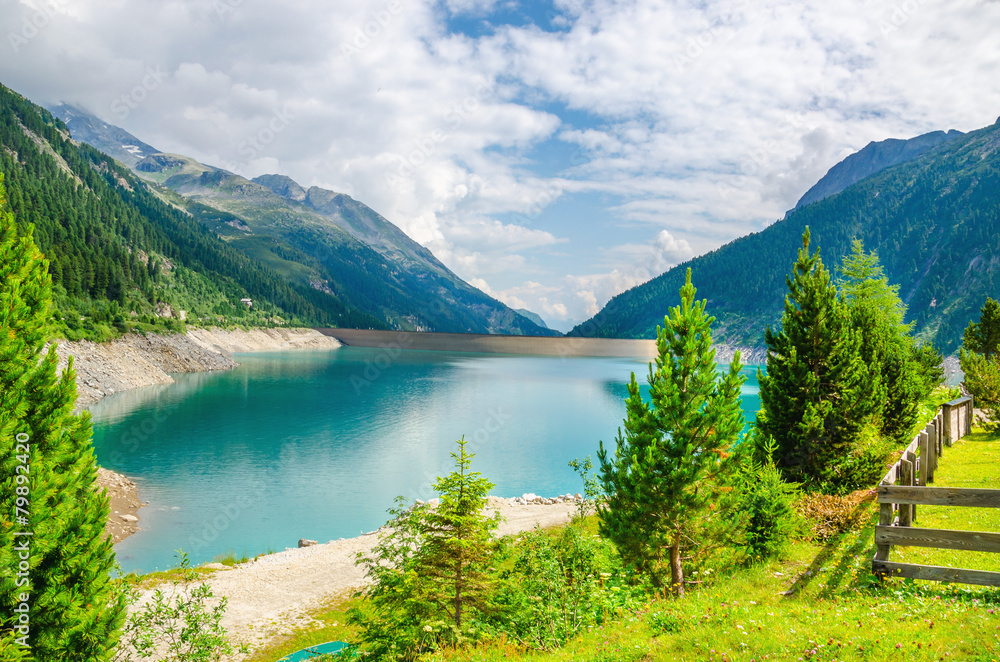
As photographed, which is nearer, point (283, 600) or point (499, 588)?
point (499, 588)

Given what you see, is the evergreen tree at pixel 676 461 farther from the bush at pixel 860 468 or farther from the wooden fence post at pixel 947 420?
the wooden fence post at pixel 947 420

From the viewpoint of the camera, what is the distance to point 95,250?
118 meters

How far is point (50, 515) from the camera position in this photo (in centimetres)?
741

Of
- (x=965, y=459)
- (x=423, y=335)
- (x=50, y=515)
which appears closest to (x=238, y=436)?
(x=50, y=515)

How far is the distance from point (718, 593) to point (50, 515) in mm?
10713

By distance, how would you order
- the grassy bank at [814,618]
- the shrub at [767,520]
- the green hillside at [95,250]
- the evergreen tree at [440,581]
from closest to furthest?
the grassy bank at [814,618], the evergreen tree at [440,581], the shrub at [767,520], the green hillside at [95,250]

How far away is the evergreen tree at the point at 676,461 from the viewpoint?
11.5 m

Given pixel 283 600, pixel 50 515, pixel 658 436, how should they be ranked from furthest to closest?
pixel 283 600 < pixel 658 436 < pixel 50 515

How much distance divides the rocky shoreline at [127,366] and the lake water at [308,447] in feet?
3.35

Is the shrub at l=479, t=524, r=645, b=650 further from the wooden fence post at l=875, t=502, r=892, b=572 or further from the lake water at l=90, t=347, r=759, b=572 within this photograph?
the lake water at l=90, t=347, r=759, b=572

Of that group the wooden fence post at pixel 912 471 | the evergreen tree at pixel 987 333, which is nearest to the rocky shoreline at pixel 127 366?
the wooden fence post at pixel 912 471

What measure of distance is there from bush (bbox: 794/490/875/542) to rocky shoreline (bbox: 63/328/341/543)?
1053 inches

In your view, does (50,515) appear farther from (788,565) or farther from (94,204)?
(94,204)

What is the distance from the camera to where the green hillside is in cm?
9206
